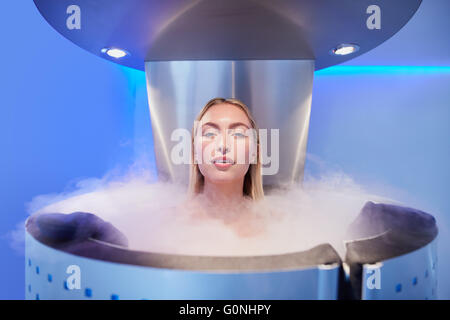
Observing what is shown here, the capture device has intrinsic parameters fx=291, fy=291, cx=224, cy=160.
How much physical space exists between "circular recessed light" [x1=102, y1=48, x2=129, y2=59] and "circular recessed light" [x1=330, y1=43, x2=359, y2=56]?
656 millimetres

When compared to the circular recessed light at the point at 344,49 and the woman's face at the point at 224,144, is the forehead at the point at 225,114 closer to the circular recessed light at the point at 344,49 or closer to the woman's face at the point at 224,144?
the woman's face at the point at 224,144

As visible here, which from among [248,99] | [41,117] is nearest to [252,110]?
[248,99]

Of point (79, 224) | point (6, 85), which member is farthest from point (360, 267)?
point (6, 85)

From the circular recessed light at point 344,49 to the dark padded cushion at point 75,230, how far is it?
0.79 meters

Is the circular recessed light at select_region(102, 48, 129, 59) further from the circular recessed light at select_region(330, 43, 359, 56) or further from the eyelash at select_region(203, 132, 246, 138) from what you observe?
the circular recessed light at select_region(330, 43, 359, 56)

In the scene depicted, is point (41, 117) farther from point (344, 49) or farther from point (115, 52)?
point (344, 49)

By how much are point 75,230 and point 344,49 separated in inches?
34.6

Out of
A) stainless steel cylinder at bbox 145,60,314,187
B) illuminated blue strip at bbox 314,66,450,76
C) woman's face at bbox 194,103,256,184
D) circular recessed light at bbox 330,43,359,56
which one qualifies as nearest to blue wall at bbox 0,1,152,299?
stainless steel cylinder at bbox 145,60,314,187

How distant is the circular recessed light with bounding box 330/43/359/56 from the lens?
86 cm

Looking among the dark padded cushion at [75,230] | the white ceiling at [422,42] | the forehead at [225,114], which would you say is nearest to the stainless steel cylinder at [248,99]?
the forehead at [225,114]

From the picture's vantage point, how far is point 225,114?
80cm

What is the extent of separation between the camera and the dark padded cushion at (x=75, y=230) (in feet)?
1.73
